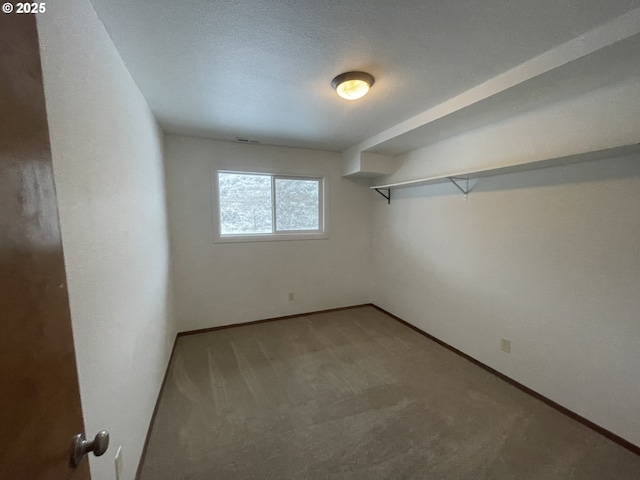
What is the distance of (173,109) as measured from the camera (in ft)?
7.46

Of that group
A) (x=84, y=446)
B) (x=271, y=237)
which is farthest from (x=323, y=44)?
(x=271, y=237)

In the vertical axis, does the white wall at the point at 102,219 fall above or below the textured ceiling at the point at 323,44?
below

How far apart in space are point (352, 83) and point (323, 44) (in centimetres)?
37

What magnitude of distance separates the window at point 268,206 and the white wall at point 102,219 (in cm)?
140

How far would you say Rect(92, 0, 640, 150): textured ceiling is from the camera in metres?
1.20

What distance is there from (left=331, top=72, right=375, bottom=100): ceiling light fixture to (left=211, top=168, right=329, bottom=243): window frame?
1.82m

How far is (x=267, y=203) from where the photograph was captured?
354 cm

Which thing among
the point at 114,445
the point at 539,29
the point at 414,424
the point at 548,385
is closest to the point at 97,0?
the point at 114,445

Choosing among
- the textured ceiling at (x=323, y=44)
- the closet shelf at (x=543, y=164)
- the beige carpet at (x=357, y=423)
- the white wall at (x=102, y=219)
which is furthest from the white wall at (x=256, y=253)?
the closet shelf at (x=543, y=164)

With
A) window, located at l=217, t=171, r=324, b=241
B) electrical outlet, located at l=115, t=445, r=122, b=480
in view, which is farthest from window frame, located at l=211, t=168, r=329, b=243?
electrical outlet, located at l=115, t=445, r=122, b=480

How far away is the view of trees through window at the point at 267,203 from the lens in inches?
132

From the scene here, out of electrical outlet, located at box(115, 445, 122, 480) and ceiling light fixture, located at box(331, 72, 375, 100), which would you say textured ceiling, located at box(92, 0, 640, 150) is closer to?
ceiling light fixture, located at box(331, 72, 375, 100)

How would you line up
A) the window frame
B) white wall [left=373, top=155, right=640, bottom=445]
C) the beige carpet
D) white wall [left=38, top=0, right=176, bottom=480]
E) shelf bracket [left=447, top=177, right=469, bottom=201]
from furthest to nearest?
the window frame < shelf bracket [left=447, top=177, right=469, bottom=201] < white wall [left=373, top=155, right=640, bottom=445] < the beige carpet < white wall [left=38, top=0, right=176, bottom=480]

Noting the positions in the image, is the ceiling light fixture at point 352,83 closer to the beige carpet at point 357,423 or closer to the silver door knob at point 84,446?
the silver door knob at point 84,446
